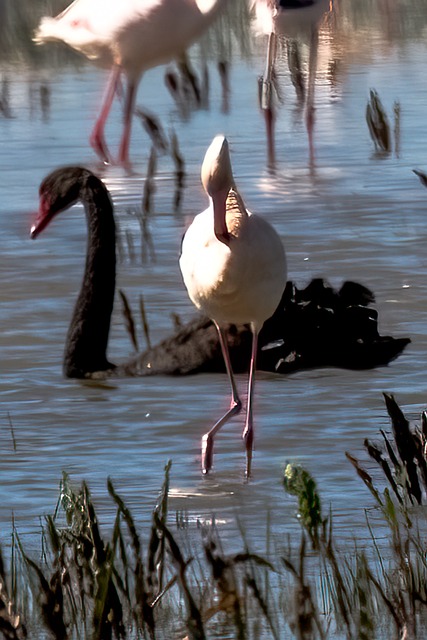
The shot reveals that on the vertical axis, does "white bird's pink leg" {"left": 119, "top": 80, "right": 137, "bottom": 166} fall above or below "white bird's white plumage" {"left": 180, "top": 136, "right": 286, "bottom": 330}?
below

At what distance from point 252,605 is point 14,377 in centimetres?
317

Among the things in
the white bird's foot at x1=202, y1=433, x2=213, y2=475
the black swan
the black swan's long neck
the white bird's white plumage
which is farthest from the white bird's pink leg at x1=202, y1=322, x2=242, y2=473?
the black swan's long neck

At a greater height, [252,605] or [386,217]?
[252,605]

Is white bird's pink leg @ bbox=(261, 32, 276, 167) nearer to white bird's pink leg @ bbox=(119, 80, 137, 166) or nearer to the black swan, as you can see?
white bird's pink leg @ bbox=(119, 80, 137, 166)

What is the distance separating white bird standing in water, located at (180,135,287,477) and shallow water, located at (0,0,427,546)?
0.98 feet

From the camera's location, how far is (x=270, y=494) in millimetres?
5609

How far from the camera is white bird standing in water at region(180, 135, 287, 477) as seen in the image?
5.93 meters

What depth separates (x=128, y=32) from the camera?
12.8m

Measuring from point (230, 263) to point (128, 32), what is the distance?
7000 mm

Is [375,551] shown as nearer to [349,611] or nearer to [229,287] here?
[349,611]

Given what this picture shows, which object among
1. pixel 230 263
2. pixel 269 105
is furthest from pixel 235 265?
pixel 269 105

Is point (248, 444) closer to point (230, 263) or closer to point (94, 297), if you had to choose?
point (230, 263)

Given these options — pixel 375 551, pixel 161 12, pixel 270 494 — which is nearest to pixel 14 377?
pixel 270 494

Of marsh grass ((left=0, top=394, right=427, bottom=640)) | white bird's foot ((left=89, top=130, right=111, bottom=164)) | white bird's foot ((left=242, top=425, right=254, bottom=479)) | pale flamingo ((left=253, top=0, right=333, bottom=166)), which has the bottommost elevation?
white bird's foot ((left=89, top=130, right=111, bottom=164))
